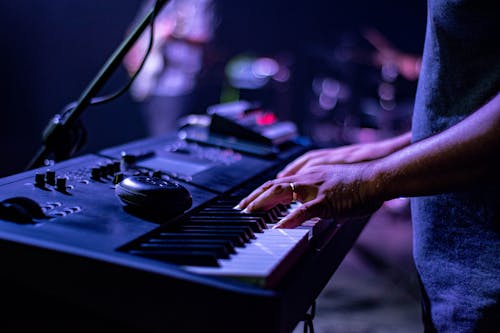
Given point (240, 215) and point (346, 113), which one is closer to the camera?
point (240, 215)

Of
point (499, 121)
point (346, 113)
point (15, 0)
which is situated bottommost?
point (346, 113)

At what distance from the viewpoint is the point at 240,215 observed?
3.96ft

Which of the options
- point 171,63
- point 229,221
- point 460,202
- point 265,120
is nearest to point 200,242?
point 229,221

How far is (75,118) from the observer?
4.97 feet

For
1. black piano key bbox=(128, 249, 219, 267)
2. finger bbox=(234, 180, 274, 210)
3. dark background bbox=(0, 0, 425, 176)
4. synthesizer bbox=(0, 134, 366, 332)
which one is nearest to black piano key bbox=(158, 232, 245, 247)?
synthesizer bbox=(0, 134, 366, 332)

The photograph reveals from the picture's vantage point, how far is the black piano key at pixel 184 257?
0.90m

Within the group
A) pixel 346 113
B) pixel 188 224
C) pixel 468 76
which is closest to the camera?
pixel 188 224

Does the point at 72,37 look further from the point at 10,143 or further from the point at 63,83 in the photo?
the point at 10,143

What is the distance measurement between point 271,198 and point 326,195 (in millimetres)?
121

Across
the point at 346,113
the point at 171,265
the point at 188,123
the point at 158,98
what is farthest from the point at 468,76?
the point at 346,113

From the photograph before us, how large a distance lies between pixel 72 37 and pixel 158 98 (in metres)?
1.79

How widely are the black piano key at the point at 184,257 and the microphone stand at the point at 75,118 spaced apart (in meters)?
0.68

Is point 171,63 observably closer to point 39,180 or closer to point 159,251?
point 39,180

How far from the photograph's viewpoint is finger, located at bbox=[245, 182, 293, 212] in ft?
4.00
